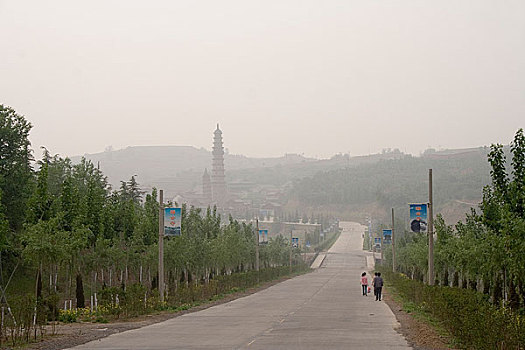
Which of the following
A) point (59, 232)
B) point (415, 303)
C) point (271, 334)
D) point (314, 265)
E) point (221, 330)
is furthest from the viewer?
point (314, 265)

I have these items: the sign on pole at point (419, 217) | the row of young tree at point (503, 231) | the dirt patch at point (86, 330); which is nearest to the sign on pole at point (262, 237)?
the sign on pole at point (419, 217)

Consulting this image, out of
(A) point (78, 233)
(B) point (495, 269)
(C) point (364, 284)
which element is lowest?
(C) point (364, 284)

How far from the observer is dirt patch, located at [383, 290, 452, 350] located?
1858 centimetres

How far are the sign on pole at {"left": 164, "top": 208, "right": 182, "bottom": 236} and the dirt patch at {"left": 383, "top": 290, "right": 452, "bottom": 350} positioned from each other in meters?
10.6

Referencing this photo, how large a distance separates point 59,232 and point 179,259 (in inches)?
714

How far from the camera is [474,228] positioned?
34.9 metres

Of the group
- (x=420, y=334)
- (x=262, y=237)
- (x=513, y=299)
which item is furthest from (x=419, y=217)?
(x=262, y=237)

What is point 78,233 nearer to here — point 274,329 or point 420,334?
point 274,329

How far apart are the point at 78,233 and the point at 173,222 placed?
5.05 meters

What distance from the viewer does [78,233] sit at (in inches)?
1182

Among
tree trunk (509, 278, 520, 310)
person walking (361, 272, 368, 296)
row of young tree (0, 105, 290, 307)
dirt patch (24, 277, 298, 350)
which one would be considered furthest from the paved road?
person walking (361, 272, 368, 296)

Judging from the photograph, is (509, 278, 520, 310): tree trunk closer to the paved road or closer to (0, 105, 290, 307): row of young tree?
the paved road

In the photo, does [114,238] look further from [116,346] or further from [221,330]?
[116,346]

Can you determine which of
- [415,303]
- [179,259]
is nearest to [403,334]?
[415,303]
